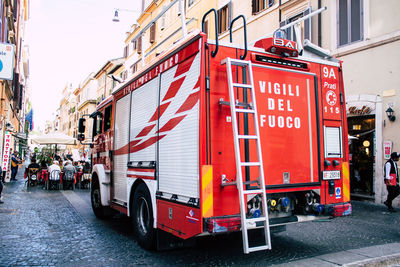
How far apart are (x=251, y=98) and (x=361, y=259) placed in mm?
2592

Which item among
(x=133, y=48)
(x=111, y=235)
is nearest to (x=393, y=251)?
(x=111, y=235)

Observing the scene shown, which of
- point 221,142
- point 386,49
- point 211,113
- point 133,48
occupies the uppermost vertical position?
point 133,48

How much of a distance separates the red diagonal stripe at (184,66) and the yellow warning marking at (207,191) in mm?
1346

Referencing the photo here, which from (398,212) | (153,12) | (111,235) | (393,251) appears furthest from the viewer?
(153,12)

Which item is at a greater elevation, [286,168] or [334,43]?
[334,43]

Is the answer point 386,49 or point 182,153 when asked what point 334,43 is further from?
point 182,153

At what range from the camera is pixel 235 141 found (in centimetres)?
404

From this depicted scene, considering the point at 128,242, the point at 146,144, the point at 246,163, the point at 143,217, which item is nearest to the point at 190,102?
the point at 246,163

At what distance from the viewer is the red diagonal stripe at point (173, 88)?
4.71 metres

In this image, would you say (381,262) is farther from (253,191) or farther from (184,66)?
(184,66)

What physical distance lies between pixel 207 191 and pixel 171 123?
120 cm

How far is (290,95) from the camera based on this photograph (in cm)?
493

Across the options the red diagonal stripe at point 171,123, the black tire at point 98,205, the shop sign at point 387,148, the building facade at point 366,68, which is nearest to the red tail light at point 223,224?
the red diagonal stripe at point 171,123

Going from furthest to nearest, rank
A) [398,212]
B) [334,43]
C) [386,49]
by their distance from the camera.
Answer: [334,43]
[386,49]
[398,212]
